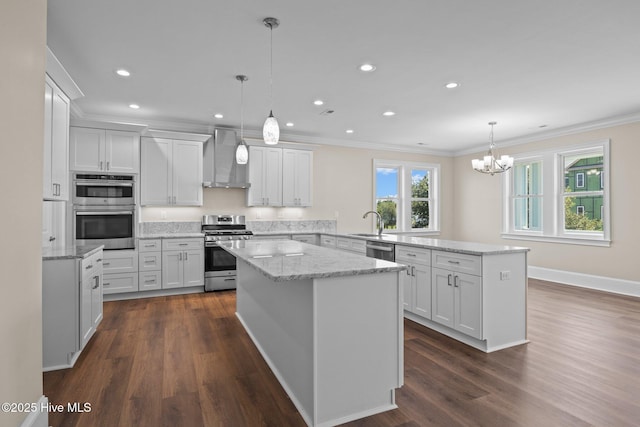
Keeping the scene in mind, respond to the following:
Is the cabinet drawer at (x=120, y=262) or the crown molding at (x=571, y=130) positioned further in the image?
the crown molding at (x=571, y=130)

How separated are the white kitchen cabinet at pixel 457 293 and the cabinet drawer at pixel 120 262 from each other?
158 inches

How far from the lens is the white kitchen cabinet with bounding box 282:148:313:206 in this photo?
A: 617 cm

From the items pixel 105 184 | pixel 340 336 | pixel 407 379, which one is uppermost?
pixel 105 184

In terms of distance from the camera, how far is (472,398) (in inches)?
89.3

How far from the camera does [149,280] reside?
4.97 m

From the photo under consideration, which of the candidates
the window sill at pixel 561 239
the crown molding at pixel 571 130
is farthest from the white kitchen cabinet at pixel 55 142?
the window sill at pixel 561 239

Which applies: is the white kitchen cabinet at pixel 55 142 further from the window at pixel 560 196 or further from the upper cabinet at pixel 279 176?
the window at pixel 560 196

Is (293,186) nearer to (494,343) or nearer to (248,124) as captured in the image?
(248,124)

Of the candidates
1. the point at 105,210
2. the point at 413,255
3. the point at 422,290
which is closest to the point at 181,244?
the point at 105,210

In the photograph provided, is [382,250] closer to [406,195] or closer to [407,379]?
[407,379]

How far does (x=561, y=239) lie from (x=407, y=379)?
197 inches

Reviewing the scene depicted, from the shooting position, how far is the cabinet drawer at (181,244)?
5.07 meters

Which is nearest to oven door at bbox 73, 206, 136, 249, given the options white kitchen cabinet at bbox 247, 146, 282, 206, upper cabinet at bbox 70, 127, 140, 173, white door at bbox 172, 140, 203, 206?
upper cabinet at bbox 70, 127, 140, 173

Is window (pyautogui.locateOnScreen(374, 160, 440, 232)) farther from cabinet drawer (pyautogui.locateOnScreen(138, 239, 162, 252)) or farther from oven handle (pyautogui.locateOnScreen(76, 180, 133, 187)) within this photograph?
oven handle (pyautogui.locateOnScreen(76, 180, 133, 187))
